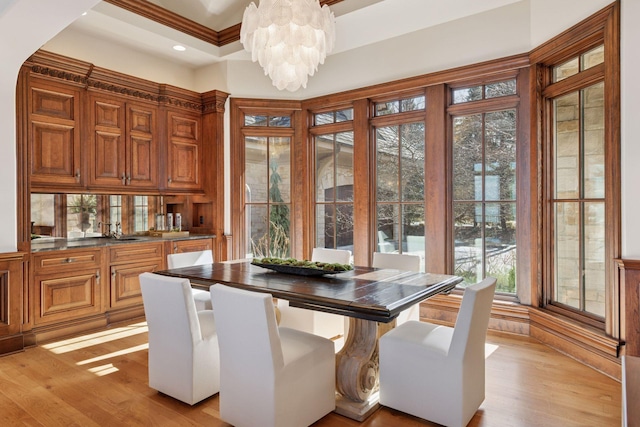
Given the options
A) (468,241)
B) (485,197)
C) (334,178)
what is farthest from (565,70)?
(334,178)

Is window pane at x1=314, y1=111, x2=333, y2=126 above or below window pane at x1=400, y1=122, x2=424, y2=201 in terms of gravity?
above

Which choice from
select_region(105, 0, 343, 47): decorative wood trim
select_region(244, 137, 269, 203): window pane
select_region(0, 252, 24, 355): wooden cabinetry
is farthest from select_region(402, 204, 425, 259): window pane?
select_region(0, 252, 24, 355): wooden cabinetry

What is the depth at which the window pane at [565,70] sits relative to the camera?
11.3 feet

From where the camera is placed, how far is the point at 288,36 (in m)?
2.78

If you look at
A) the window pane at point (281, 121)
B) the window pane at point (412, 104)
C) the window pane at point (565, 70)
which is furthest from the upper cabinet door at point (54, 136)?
the window pane at point (565, 70)

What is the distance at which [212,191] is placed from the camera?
206 inches

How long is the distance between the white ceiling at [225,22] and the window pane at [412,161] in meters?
1.03

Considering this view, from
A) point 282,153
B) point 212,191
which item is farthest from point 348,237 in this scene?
point 212,191

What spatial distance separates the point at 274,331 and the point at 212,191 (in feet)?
11.4

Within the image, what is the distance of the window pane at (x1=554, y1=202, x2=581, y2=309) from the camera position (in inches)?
137

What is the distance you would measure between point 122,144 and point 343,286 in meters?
3.19

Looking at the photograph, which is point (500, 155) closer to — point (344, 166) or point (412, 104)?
point (412, 104)

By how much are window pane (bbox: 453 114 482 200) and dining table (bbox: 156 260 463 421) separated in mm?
1575

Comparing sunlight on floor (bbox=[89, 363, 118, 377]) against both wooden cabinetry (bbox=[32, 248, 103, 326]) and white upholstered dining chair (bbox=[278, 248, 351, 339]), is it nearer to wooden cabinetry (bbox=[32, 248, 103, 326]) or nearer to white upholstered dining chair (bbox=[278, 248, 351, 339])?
wooden cabinetry (bbox=[32, 248, 103, 326])
